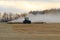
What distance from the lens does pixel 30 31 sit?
996mm

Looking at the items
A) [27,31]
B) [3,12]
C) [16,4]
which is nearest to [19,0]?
[16,4]

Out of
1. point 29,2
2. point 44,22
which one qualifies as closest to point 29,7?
point 29,2

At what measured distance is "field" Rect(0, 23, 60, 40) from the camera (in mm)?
967

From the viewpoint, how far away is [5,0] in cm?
110

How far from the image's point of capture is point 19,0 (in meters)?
1.09

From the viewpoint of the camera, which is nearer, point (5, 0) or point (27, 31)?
point (27, 31)

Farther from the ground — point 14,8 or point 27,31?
point 14,8

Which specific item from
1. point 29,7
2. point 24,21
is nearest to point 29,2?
point 29,7

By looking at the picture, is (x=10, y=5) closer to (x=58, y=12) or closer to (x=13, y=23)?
(x=13, y=23)

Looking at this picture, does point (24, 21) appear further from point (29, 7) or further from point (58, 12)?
point (58, 12)

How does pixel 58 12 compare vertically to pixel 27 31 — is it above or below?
above

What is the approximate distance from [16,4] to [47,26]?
27 centimetres

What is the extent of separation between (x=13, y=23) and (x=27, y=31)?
13cm

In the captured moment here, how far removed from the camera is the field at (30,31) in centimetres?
97
